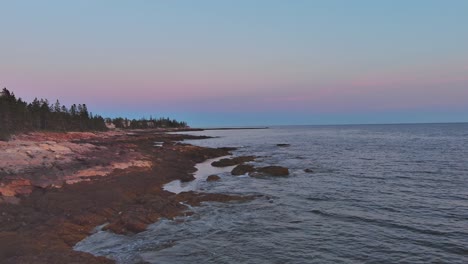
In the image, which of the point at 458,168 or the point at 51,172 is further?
the point at 458,168

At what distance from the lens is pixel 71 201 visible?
67.6ft

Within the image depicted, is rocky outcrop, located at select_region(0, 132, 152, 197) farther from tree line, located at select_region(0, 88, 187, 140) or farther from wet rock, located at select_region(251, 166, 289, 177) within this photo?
tree line, located at select_region(0, 88, 187, 140)

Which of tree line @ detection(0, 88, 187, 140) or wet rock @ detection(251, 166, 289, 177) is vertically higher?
tree line @ detection(0, 88, 187, 140)

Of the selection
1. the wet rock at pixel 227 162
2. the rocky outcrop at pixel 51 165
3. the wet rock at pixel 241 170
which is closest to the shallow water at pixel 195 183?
the wet rock at pixel 227 162

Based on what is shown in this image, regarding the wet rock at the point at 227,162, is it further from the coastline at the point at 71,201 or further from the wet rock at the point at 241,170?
the coastline at the point at 71,201

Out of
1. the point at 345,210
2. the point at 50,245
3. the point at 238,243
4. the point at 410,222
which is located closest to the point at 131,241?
the point at 50,245

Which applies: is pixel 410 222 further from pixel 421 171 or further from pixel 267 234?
pixel 421 171

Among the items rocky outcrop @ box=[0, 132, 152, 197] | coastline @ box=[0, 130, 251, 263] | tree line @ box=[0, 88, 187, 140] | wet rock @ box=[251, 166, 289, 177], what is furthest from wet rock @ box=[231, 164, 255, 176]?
tree line @ box=[0, 88, 187, 140]

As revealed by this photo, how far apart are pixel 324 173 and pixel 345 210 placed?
16.8m

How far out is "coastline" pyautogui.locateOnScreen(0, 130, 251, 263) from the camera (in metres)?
14.0

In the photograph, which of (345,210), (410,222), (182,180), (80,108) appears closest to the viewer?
(410,222)

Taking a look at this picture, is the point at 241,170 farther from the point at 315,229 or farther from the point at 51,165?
the point at 315,229

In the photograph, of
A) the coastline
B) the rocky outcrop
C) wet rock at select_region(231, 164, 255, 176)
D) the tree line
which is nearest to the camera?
the coastline

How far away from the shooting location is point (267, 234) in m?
16.9
